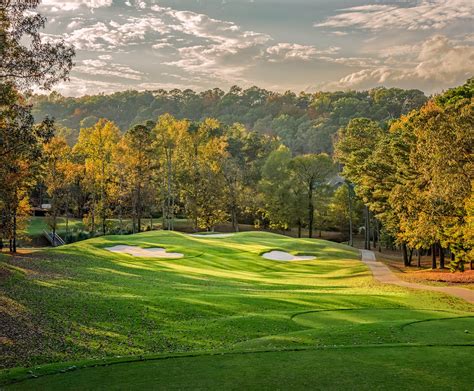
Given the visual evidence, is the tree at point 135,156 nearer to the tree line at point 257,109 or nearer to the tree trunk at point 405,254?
the tree trunk at point 405,254

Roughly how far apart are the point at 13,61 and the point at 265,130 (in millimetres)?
142082

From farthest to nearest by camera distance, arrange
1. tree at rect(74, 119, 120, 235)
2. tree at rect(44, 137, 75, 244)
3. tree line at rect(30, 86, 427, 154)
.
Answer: tree line at rect(30, 86, 427, 154)
tree at rect(74, 119, 120, 235)
tree at rect(44, 137, 75, 244)

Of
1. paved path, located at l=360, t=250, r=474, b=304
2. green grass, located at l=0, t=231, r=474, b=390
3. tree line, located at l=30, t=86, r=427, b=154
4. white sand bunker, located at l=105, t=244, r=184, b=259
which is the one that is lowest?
paved path, located at l=360, t=250, r=474, b=304

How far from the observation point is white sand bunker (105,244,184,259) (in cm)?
4128

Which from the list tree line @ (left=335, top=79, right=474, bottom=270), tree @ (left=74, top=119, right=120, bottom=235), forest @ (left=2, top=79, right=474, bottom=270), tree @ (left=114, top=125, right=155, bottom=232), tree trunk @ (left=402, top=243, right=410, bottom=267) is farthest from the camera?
tree @ (left=74, top=119, right=120, bottom=235)

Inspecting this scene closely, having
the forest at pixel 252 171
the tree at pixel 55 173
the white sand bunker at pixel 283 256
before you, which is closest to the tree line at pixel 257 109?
the forest at pixel 252 171

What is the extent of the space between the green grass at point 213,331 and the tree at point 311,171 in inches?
1467

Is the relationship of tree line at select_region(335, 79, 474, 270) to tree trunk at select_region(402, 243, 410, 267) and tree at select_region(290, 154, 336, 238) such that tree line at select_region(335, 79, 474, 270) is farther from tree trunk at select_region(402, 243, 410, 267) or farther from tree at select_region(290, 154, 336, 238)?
tree at select_region(290, 154, 336, 238)

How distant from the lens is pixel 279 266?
42.3 m

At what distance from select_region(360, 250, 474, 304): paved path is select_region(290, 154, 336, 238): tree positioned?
71.7ft

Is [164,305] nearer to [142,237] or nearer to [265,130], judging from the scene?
[142,237]

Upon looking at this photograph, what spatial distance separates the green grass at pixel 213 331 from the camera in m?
9.54

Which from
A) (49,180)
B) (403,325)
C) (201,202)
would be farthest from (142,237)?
(403,325)

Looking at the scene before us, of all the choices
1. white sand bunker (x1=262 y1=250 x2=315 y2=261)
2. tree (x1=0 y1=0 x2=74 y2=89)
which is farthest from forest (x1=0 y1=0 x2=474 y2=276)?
white sand bunker (x1=262 y1=250 x2=315 y2=261)
